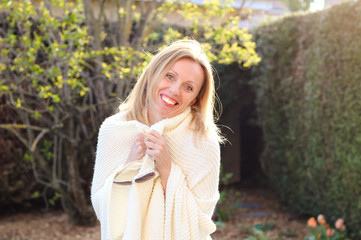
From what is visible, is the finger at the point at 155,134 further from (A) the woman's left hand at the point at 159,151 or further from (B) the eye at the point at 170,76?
(B) the eye at the point at 170,76

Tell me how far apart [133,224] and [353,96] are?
339 centimetres

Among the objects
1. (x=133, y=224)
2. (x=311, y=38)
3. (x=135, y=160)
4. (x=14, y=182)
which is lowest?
(x=14, y=182)

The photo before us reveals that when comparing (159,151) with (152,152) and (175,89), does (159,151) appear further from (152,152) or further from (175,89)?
(175,89)

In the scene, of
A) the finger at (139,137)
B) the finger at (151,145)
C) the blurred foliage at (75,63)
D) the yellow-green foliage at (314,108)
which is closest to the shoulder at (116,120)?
the finger at (139,137)

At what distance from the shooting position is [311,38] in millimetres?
5523

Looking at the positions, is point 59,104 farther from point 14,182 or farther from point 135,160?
point 135,160

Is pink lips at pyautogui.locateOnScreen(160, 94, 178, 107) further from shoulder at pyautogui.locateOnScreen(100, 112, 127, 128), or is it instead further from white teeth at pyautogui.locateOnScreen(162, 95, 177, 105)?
shoulder at pyautogui.locateOnScreen(100, 112, 127, 128)

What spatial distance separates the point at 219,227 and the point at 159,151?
3876 millimetres

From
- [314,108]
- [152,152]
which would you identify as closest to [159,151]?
[152,152]

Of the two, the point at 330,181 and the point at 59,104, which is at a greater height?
the point at 59,104

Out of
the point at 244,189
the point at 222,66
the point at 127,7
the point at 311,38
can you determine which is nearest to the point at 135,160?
the point at 127,7

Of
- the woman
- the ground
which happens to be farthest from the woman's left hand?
the ground

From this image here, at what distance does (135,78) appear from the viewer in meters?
4.49

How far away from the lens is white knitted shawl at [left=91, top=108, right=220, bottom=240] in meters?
1.92
